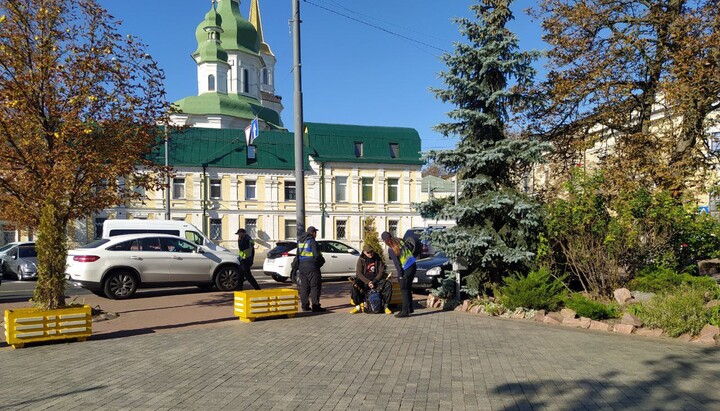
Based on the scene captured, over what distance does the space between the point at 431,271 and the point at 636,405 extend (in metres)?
9.42

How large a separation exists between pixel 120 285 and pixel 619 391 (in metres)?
12.0

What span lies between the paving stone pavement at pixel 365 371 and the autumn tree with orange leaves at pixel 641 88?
552 cm

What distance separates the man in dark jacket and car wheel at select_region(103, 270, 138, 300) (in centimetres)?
628

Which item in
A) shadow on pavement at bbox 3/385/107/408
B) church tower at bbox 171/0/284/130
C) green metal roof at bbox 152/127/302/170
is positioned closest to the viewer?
shadow on pavement at bbox 3/385/107/408

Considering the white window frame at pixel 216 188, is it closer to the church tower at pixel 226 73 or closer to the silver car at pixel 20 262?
the church tower at pixel 226 73

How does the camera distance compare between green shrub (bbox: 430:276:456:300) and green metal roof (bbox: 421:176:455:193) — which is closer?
green shrub (bbox: 430:276:456:300)

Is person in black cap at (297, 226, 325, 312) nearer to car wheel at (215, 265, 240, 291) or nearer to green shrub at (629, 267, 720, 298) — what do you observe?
car wheel at (215, 265, 240, 291)

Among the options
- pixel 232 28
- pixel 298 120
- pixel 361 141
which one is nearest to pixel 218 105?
pixel 232 28

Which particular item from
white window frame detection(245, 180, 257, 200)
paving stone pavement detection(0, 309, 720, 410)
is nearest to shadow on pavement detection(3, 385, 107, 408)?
paving stone pavement detection(0, 309, 720, 410)

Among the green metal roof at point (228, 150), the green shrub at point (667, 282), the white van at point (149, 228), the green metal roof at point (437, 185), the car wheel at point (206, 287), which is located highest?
the green metal roof at point (228, 150)

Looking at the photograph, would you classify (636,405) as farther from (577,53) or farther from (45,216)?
(577,53)

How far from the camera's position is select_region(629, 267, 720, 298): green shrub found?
1055 cm

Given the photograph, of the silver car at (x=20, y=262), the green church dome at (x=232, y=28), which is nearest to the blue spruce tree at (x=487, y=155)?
→ the silver car at (x=20, y=262)

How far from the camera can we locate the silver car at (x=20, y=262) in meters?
21.4
